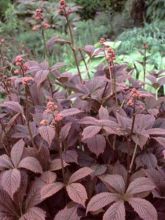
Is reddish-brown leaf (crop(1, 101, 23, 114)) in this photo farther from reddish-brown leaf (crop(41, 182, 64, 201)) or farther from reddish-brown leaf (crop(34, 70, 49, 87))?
reddish-brown leaf (crop(41, 182, 64, 201))

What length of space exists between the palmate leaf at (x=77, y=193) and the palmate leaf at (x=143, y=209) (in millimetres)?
137

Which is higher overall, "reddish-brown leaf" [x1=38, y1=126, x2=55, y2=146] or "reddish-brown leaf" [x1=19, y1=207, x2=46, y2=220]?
"reddish-brown leaf" [x1=38, y1=126, x2=55, y2=146]

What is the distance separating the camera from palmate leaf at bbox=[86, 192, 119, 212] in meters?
1.29

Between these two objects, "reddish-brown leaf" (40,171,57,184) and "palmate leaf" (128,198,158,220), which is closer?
"palmate leaf" (128,198,158,220)

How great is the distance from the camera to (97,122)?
1.46m

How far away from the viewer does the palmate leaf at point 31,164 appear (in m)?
1.40

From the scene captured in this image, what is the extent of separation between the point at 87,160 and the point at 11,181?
12.3 inches

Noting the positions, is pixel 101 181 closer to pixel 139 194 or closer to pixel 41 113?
pixel 139 194

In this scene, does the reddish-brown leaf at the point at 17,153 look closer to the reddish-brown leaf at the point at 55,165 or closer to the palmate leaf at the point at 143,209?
the reddish-brown leaf at the point at 55,165

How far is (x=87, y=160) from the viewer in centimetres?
156

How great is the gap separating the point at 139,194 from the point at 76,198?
201mm

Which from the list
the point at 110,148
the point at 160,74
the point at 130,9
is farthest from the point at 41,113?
the point at 130,9

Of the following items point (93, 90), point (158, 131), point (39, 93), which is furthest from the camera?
point (39, 93)

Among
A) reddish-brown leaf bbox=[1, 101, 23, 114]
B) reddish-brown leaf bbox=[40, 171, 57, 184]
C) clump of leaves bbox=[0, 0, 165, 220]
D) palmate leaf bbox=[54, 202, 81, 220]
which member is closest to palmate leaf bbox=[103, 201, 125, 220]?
clump of leaves bbox=[0, 0, 165, 220]
